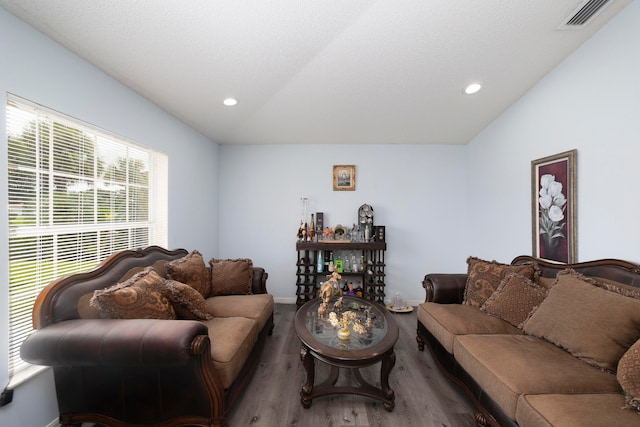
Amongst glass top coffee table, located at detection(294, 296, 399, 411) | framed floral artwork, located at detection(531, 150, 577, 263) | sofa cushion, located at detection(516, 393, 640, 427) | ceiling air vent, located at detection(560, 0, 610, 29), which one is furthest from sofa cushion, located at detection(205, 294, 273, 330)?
ceiling air vent, located at detection(560, 0, 610, 29)

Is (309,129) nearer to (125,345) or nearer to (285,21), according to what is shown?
(285,21)

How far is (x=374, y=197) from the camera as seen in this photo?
3.61 metres

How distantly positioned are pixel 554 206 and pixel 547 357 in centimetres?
143

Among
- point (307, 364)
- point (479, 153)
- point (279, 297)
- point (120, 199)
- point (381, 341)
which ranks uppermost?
point (479, 153)

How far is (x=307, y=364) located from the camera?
164cm

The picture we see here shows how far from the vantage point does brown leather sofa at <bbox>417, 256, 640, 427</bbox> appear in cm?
107

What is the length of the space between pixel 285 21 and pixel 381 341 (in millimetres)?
2294

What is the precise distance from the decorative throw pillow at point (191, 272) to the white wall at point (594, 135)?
133 inches

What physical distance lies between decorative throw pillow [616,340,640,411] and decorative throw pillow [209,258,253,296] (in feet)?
8.79

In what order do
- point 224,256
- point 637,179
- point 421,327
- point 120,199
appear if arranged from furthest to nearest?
point 224,256 < point 421,327 < point 120,199 < point 637,179

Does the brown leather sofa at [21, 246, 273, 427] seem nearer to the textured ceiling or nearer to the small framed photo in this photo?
the textured ceiling

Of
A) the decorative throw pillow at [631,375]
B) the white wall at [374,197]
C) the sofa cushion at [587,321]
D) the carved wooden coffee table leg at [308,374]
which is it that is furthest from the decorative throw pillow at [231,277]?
the decorative throw pillow at [631,375]

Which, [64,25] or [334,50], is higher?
[334,50]

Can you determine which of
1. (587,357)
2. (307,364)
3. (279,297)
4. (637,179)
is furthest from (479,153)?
(279,297)
